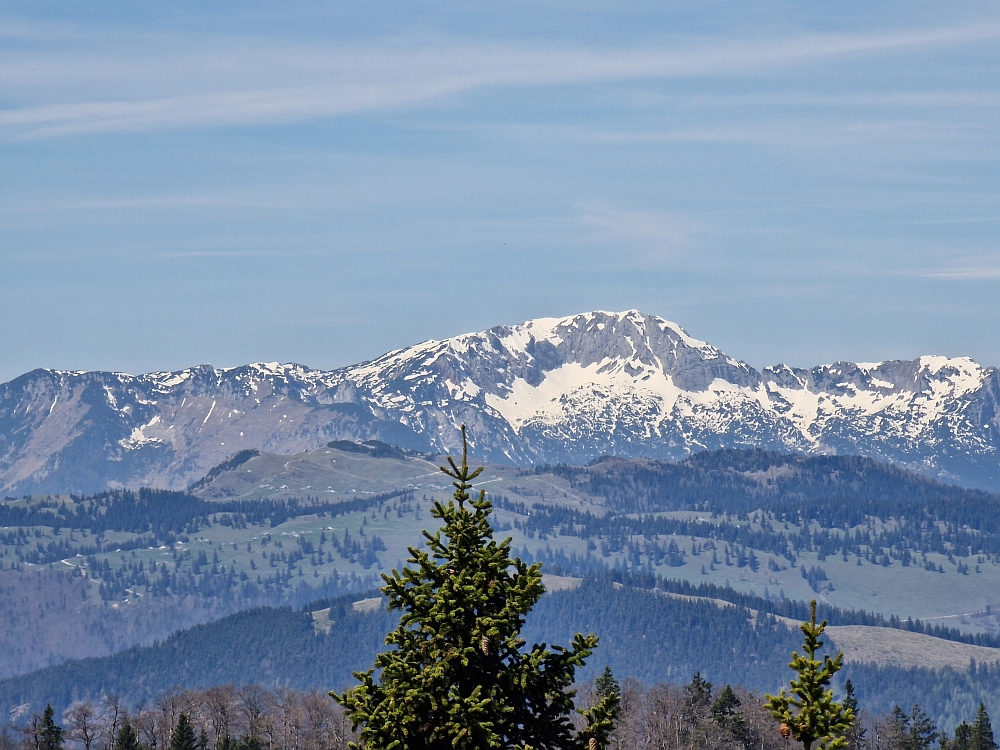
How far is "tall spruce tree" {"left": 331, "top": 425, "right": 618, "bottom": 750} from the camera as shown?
3500 centimetres

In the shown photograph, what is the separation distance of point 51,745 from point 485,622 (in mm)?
154027

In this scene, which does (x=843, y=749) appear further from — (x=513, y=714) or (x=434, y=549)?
(x=434, y=549)

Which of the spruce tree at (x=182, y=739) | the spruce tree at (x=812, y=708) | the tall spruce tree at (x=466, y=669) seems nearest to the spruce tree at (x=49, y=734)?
the spruce tree at (x=182, y=739)

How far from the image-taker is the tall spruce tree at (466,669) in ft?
115

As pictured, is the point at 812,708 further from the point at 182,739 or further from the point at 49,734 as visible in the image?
the point at 49,734

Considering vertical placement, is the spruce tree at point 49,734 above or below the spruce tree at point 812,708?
below

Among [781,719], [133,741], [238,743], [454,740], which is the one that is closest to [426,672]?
[454,740]

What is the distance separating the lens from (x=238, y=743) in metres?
192

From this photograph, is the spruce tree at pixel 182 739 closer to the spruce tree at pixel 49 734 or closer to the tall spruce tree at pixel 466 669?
the spruce tree at pixel 49 734

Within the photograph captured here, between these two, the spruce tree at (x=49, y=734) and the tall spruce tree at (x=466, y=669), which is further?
the spruce tree at (x=49, y=734)

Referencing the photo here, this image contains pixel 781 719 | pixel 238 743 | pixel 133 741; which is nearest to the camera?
pixel 781 719

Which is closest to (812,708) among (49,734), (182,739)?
Result: (182,739)

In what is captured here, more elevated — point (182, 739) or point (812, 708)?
point (812, 708)

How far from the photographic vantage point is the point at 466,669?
35812mm
